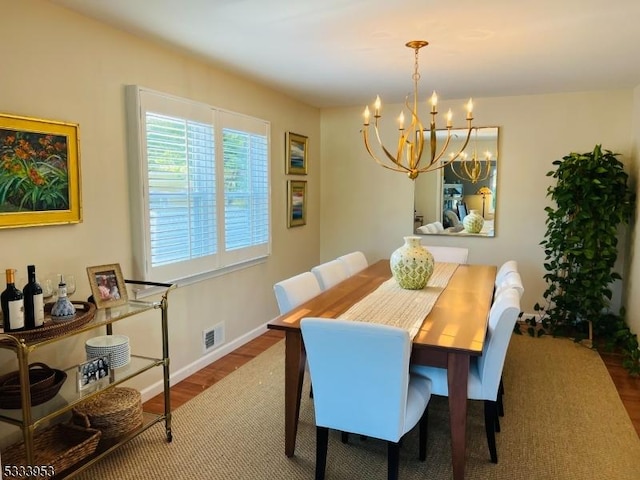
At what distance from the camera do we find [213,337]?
148 inches

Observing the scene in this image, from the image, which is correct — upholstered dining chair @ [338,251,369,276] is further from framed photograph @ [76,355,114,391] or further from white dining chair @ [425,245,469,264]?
framed photograph @ [76,355,114,391]

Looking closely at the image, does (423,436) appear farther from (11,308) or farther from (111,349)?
(11,308)

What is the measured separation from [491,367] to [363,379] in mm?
698

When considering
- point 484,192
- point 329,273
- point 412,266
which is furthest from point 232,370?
point 484,192

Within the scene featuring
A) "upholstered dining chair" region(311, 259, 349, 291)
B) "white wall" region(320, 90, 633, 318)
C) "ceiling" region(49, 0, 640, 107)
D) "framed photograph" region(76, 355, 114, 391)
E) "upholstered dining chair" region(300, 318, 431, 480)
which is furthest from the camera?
"white wall" region(320, 90, 633, 318)

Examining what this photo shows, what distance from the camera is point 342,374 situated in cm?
201

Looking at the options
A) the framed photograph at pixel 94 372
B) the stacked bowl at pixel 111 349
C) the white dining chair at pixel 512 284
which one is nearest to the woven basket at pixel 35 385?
the framed photograph at pixel 94 372

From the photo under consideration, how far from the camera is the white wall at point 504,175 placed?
443 centimetres

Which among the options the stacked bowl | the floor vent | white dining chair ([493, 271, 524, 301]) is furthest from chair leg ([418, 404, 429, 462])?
the floor vent

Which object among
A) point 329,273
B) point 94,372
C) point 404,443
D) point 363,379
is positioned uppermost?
point 329,273

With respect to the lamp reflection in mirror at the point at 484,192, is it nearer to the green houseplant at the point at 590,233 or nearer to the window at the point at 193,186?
the green houseplant at the point at 590,233

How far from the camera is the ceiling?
2.35m

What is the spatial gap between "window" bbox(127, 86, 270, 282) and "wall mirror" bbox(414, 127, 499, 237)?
6.10 ft

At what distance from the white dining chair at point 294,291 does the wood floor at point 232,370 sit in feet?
Result: 3.56
